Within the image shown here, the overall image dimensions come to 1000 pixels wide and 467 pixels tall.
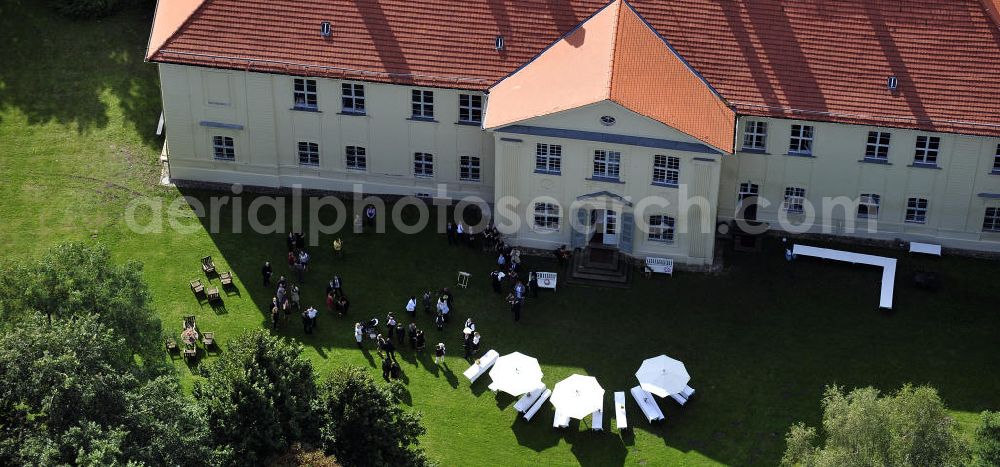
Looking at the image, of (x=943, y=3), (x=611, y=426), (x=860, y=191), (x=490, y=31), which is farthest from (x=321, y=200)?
(x=943, y=3)

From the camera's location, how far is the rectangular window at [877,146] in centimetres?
7950

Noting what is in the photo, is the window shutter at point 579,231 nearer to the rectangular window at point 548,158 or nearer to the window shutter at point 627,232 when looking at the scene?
the window shutter at point 627,232

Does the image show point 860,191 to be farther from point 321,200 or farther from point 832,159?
point 321,200

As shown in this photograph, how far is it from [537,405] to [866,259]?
1886 centimetres

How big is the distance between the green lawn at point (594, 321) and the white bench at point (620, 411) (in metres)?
0.60

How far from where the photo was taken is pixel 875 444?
63.2 metres

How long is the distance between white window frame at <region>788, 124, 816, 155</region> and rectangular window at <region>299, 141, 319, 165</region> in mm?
23876

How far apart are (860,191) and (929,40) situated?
806 centimetres

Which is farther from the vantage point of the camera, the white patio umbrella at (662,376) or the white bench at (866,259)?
the white bench at (866,259)

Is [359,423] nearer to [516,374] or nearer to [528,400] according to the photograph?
[516,374]

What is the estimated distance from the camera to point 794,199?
270 feet

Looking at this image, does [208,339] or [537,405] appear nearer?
[537,405]

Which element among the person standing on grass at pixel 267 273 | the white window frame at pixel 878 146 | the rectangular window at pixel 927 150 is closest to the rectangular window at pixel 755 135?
the white window frame at pixel 878 146

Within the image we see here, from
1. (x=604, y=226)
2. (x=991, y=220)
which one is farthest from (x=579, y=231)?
(x=991, y=220)
